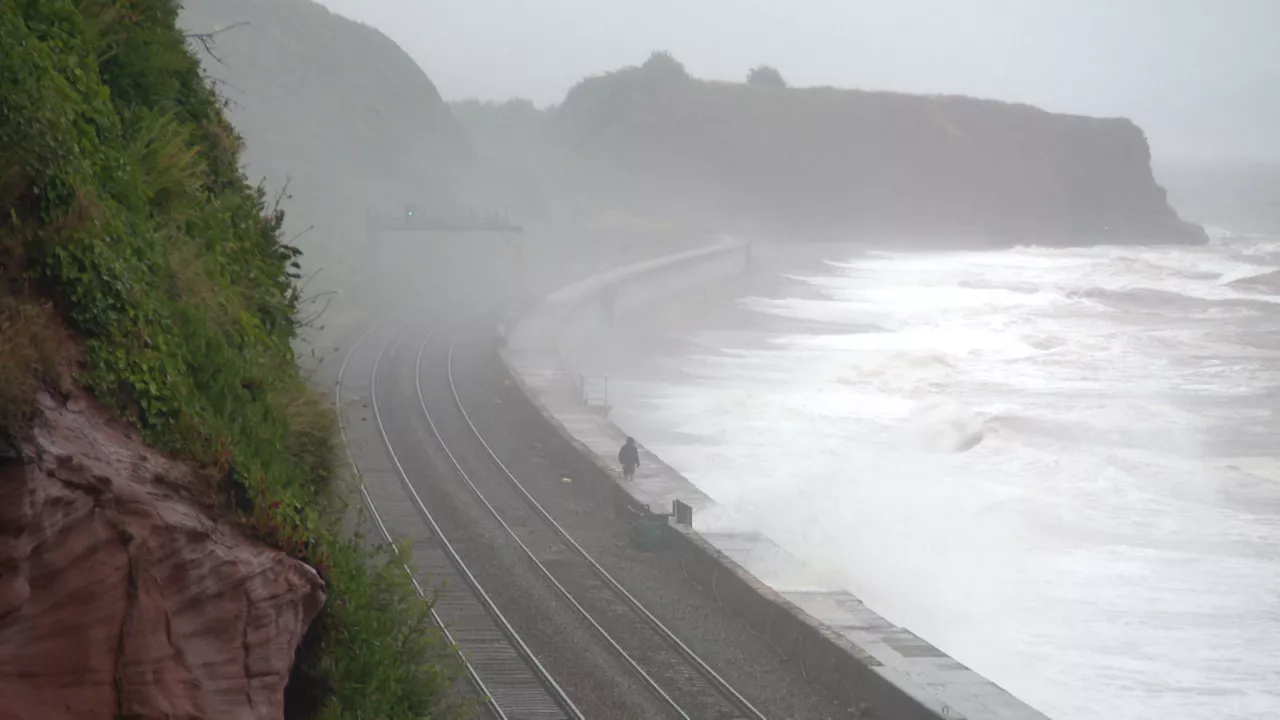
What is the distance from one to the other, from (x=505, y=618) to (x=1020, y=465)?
A: 1820 cm

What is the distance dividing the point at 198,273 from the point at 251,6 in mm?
92664

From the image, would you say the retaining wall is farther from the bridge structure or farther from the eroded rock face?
the bridge structure

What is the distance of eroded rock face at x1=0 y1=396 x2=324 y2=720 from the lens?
15.8ft

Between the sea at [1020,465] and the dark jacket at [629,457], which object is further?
the dark jacket at [629,457]

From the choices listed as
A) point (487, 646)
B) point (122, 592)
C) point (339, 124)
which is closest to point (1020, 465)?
point (487, 646)

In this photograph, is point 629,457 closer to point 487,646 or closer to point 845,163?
point 487,646

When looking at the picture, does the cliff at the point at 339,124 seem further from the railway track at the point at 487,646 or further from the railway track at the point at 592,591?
the railway track at the point at 487,646

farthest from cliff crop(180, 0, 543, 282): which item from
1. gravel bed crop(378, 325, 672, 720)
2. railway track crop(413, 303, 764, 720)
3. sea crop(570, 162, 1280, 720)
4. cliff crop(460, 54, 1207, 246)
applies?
gravel bed crop(378, 325, 672, 720)

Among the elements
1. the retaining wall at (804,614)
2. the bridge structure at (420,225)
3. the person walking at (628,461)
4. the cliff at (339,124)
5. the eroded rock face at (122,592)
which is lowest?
the retaining wall at (804,614)

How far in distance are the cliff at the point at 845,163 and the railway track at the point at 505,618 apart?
101 metres

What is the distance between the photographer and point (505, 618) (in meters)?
14.3

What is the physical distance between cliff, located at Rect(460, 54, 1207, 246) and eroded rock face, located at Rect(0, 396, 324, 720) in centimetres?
11550

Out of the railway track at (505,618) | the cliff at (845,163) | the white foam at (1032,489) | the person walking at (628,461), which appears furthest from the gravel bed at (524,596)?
the cliff at (845,163)

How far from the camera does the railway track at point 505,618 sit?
39.7 ft
